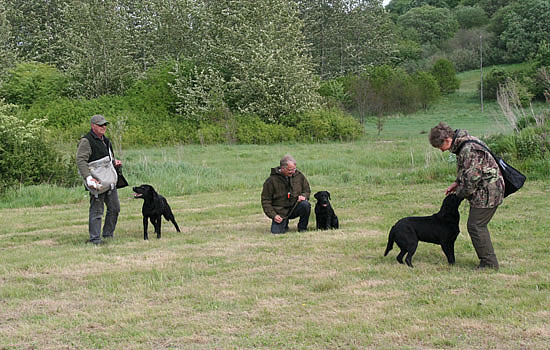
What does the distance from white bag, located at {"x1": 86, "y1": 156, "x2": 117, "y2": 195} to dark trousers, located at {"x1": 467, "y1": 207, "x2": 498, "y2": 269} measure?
202 inches

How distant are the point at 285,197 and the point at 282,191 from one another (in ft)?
0.38

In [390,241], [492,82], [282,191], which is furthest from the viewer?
[492,82]

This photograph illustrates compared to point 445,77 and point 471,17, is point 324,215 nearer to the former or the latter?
point 445,77

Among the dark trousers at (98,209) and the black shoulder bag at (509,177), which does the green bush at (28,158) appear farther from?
the black shoulder bag at (509,177)

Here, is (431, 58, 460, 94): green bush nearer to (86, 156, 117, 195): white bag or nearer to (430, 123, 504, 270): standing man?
(86, 156, 117, 195): white bag

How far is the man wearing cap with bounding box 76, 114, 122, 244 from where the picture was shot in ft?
27.0

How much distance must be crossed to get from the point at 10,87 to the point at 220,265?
31.6 m

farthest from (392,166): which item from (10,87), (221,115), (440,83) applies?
(440,83)

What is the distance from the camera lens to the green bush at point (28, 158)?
599 inches

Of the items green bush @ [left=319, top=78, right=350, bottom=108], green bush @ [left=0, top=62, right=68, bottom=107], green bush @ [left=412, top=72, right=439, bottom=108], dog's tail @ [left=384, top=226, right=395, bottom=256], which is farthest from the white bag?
green bush @ [left=412, top=72, right=439, bottom=108]

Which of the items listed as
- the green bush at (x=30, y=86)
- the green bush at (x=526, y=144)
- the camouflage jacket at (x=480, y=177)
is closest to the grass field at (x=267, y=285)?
the camouflage jacket at (x=480, y=177)

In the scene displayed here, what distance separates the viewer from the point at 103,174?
27.5ft

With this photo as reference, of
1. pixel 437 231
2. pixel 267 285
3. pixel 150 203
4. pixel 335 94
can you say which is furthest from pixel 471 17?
pixel 267 285

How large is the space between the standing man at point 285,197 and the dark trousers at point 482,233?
131 inches
